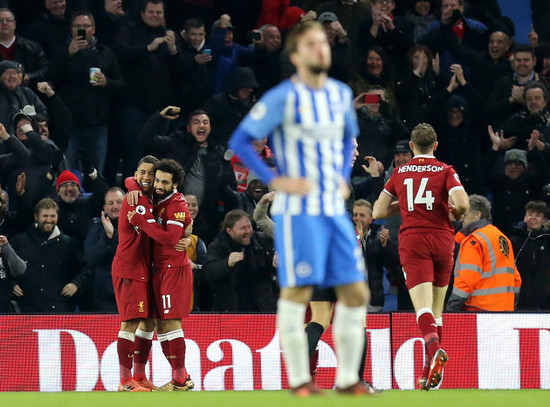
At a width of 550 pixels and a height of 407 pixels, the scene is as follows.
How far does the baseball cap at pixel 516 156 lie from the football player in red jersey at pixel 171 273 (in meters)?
5.23

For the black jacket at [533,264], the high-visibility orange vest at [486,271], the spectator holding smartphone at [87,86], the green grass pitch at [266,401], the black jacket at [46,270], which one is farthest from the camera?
the spectator holding smartphone at [87,86]

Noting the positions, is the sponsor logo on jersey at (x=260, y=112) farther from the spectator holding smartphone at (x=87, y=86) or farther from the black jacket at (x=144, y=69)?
the black jacket at (x=144, y=69)

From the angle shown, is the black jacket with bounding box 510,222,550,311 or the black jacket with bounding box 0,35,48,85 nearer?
the black jacket with bounding box 510,222,550,311

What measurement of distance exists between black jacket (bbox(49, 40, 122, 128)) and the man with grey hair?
16.4 feet

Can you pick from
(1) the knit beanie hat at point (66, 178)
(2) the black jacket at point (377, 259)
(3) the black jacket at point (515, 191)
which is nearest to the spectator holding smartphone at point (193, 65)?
(1) the knit beanie hat at point (66, 178)

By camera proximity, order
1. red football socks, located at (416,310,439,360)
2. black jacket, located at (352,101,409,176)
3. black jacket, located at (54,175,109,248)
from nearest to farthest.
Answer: red football socks, located at (416,310,439,360)
black jacket, located at (54,175,109,248)
black jacket, located at (352,101,409,176)

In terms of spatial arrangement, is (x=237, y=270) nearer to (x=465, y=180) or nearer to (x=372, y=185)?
(x=372, y=185)

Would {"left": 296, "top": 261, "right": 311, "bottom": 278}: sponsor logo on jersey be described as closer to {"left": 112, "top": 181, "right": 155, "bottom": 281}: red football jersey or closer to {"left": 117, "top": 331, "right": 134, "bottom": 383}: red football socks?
{"left": 112, "top": 181, "right": 155, "bottom": 281}: red football jersey

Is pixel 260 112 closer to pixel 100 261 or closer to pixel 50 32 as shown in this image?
pixel 100 261

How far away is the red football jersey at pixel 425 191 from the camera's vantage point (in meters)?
8.97

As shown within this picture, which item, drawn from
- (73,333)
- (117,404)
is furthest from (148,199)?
(117,404)

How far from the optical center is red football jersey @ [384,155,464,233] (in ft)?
29.4

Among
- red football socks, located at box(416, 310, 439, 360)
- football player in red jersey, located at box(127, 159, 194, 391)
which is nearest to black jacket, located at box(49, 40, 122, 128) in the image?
football player in red jersey, located at box(127, 159, 194, 391)

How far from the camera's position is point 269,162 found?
1333 centimetres
